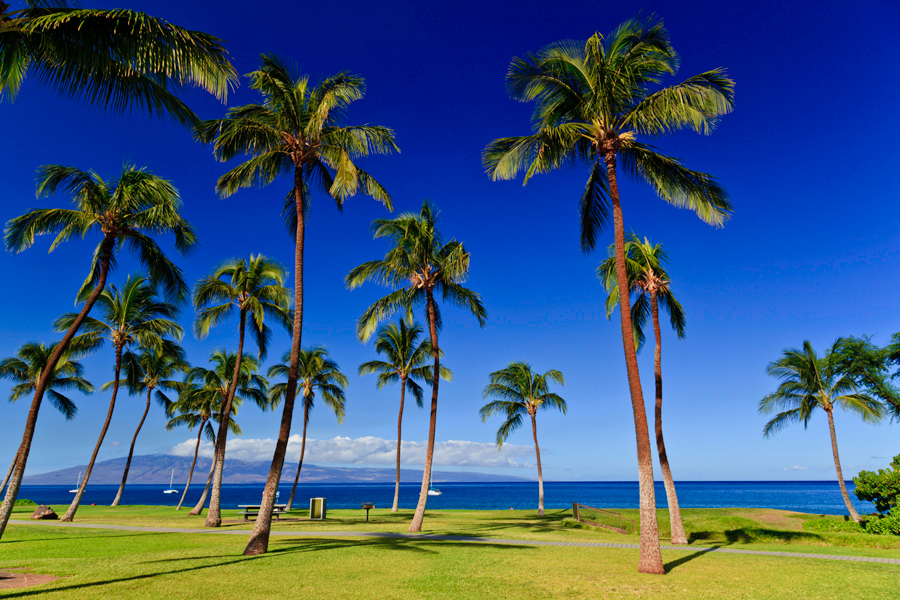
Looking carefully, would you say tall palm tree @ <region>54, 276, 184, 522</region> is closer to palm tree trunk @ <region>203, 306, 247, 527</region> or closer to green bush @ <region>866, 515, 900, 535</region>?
palm tree trunk @ <region>203, 306, 247, 527</region>

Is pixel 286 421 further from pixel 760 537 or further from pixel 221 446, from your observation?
pixel 760 537

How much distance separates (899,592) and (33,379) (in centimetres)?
4457

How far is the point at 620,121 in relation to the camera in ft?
42.9

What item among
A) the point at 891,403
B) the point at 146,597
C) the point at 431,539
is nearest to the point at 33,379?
the point at 431,539

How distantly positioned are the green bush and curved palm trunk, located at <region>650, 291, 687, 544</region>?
8.59 m

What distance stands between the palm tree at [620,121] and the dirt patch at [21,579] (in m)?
11.5

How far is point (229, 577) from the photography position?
29.3 feet

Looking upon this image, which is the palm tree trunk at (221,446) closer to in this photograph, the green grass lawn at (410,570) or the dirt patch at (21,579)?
the green grass lawn at (410,570)

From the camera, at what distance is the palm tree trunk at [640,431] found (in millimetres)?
10203

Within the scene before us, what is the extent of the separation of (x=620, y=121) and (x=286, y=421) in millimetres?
12207

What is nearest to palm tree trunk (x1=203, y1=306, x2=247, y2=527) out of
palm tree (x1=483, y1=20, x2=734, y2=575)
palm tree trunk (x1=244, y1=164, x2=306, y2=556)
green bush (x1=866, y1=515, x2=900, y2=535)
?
palm tree trunk (x1=244, y1=164, x2=306, y2=556)

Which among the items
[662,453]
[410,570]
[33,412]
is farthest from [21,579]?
[662,453]

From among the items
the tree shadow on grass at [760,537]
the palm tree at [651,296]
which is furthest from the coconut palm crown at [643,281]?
the tree shadow on grass at [760,537]

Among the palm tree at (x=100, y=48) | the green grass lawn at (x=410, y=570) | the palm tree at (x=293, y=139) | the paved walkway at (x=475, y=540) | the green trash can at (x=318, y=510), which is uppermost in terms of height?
the palm tree at (x=293, y=139)
